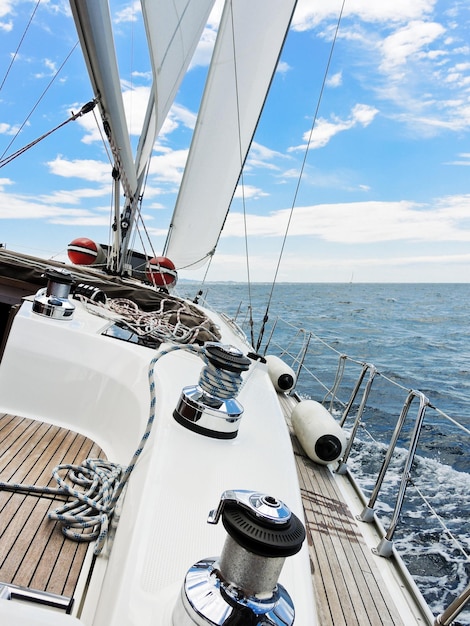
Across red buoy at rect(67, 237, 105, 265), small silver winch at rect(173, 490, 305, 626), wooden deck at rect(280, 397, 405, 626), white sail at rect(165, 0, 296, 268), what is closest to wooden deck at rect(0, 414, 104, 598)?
small silver winch at rect(173, 490, 305, 626)

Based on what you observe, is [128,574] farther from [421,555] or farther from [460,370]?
[460,370]

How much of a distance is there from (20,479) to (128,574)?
0.73m

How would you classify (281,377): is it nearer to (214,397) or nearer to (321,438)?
(321,438)

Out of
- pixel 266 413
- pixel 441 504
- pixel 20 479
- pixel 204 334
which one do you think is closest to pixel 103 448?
pixel 20 479

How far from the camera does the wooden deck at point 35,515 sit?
89 cm

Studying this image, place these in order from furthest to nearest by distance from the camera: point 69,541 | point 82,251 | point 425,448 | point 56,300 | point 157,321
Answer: point 82,251 < point 425,448 < point 157,321 < point 56,300 < point 69,541

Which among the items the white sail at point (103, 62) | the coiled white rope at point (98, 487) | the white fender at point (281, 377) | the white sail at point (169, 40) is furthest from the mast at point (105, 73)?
the white fender at point (281, 377)

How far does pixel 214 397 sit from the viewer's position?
1.07m

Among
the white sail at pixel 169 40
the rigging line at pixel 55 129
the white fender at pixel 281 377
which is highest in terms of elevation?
the white sail at pixel 169 40

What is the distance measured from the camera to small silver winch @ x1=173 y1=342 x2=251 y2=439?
1.06 m

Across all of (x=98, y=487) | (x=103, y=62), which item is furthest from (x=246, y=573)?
(x=103, y=62)

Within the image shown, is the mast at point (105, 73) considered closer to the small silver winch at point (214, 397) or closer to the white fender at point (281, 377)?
the small silver winch at point (214, 397)

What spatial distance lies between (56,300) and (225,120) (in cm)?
521

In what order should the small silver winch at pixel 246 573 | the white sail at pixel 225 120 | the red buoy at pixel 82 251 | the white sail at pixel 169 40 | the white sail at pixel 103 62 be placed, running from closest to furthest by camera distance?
the small silver winch at pixel 246 573
the white sail at pixel 103 62
the white sail at pixel 169 40
the white sail at pixel 225 120
the red buoy at pixel 82 251
